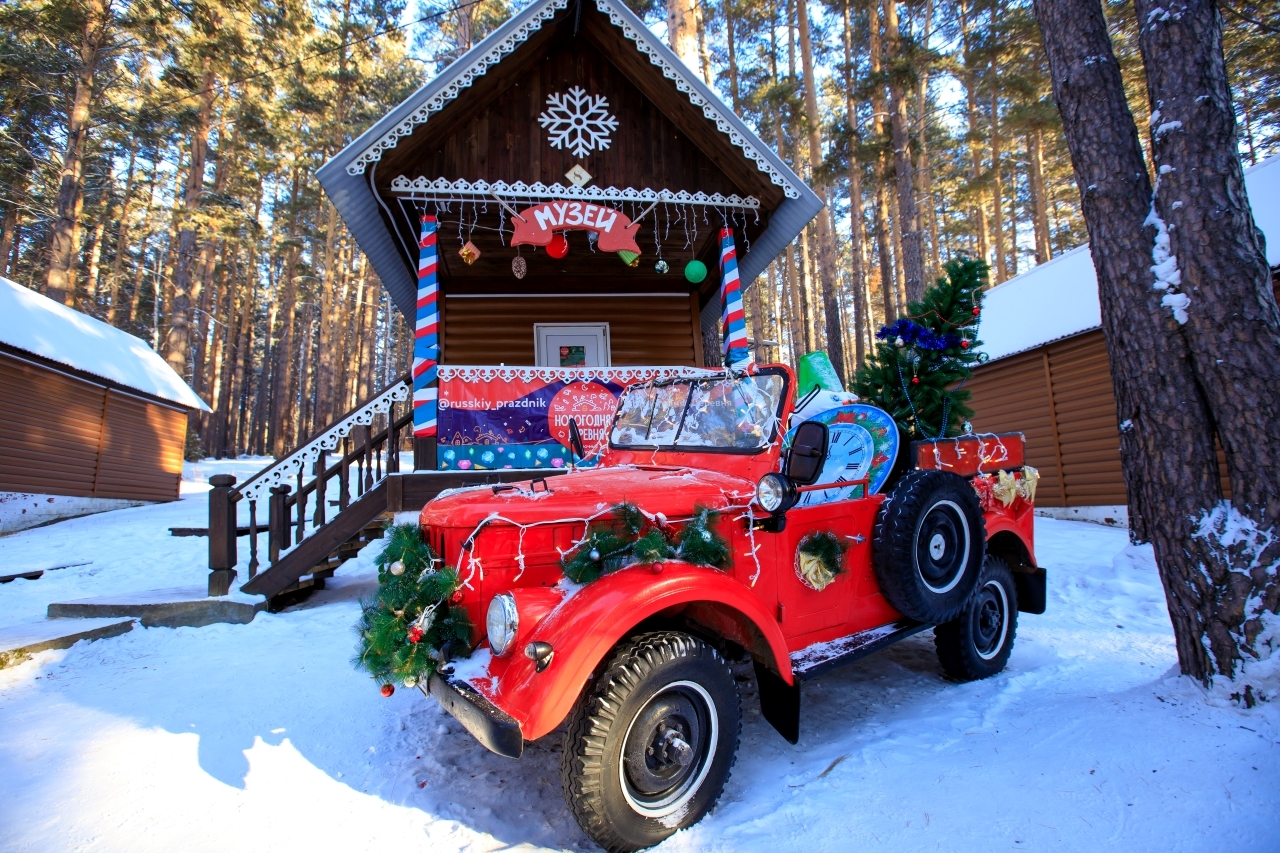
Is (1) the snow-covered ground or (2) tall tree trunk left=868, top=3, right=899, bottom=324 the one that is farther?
(2) tall tree trunk left=868, top=3, right=899, bottom=324

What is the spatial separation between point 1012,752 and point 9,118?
2479 centimetres

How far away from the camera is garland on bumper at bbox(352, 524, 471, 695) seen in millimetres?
2523

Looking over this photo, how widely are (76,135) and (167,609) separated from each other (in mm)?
14463

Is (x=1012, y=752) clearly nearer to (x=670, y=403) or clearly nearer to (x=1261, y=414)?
(x=1261, y=414)

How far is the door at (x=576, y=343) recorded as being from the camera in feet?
34.9

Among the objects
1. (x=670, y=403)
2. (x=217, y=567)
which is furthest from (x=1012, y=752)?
(x=217, y=567)

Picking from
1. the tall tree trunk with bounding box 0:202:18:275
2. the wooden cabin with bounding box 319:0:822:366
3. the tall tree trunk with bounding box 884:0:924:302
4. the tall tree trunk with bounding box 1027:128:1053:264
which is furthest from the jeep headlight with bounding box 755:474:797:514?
the tall tree trunk with bounding box 0:202:18:275

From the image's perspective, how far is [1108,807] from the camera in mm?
2439

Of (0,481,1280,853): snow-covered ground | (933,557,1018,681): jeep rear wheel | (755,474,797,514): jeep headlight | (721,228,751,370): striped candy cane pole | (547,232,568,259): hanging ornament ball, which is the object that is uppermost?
(547,232,568,259): hanging ornament ball

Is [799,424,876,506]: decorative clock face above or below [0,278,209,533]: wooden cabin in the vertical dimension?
below

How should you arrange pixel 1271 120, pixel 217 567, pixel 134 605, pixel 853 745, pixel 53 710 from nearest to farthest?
1. pixel 853 745
2. pixel 53 710
3. pixel 134 605
4. pixel 217 567
5. pixel 1271 120

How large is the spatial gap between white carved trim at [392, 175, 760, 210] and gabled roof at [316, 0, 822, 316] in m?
0.29

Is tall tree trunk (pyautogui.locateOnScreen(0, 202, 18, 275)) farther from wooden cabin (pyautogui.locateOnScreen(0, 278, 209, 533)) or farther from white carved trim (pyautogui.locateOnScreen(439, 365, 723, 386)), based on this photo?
white carved trim (pyautogui.locateOnScreen(439, 365, 723, 386))

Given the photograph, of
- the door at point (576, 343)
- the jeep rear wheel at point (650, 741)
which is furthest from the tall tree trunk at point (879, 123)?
the jeep rear wheel at point (650, 741)
